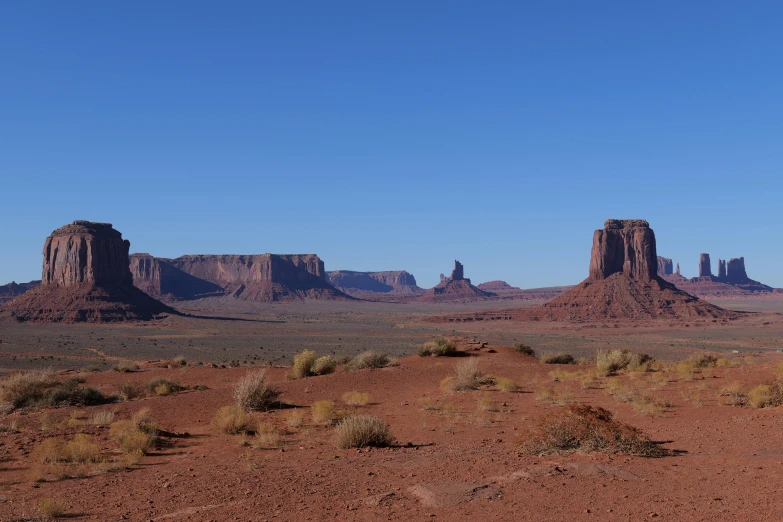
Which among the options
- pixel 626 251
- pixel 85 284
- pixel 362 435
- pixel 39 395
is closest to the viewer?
pixel 362 435

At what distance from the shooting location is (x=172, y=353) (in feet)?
193

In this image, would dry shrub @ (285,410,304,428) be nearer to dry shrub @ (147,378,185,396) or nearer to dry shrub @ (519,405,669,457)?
dry shrub @ (519,405,669,457)

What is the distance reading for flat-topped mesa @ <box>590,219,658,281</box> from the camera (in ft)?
403

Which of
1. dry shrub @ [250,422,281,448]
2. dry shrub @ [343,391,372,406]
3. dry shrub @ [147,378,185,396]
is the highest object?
dry shrub @ [250,422,281,448]

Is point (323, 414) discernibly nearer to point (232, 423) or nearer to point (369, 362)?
point (232, 423)

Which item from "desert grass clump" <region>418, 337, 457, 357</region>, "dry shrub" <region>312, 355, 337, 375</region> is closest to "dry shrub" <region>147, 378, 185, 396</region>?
"dry shrub" <region>312, 355, 337, 375</region>

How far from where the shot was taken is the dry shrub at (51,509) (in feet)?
30.7

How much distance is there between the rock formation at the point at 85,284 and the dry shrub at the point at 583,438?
4192 inches

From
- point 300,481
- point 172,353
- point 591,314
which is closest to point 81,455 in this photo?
point 300,481

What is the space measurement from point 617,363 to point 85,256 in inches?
4456

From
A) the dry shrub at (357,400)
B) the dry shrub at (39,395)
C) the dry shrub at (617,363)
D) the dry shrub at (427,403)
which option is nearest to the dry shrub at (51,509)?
the dry shrub at (427,403)

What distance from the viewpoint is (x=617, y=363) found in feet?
91.4

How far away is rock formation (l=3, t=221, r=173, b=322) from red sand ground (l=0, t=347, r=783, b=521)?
10015 centimetres

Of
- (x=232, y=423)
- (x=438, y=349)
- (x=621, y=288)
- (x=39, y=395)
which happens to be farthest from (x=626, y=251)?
(x=232, y=423)
